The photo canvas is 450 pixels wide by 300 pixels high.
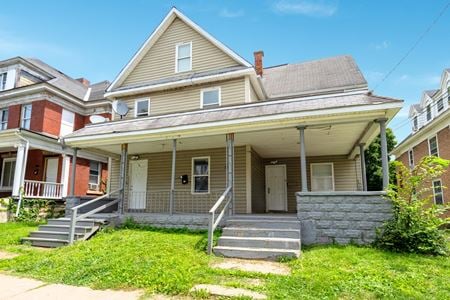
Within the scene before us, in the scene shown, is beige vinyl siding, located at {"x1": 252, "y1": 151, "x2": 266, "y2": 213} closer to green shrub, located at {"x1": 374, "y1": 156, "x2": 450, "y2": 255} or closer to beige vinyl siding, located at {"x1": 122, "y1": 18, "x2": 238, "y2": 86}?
beige vinyl siding, located at {"x1": 122, "y1": 18, "x2": 238, "y2": 86}

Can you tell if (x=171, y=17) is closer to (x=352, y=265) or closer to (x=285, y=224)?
(x=285, y=224)

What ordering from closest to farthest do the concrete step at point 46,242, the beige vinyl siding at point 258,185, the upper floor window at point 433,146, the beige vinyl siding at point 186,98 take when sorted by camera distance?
the concrete step at point 46,242
the beige vinyl siding at point 258,185
the beige vinyl siding at point 186,98
the upper floor window at point 433,146

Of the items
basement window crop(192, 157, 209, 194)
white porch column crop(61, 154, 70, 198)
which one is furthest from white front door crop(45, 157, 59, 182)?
basement window crop(192, 157, 209, 194)

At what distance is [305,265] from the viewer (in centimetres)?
533

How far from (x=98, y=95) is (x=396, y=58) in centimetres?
1705

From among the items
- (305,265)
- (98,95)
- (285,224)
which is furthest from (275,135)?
(98,95)

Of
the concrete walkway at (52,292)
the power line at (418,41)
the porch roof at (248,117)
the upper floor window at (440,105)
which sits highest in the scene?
the power line at (418,41)

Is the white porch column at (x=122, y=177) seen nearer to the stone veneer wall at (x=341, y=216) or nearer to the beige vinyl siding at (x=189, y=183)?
the beige vinyl siding at (x=189, y=183)

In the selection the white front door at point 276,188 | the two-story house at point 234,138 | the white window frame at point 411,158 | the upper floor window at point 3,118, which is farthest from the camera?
the white window frame at point 411,158

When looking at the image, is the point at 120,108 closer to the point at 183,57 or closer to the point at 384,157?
the point at 183,57

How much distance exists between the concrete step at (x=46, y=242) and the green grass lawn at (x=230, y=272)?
1023 millimetres

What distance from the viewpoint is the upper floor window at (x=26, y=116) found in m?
15.8

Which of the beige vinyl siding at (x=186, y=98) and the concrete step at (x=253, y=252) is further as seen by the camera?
the beige vinyl siding at (x=186, y=98)

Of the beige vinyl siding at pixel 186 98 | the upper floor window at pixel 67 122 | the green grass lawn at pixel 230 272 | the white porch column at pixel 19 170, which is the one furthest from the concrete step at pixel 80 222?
the upper floor window at pixel 67 122
